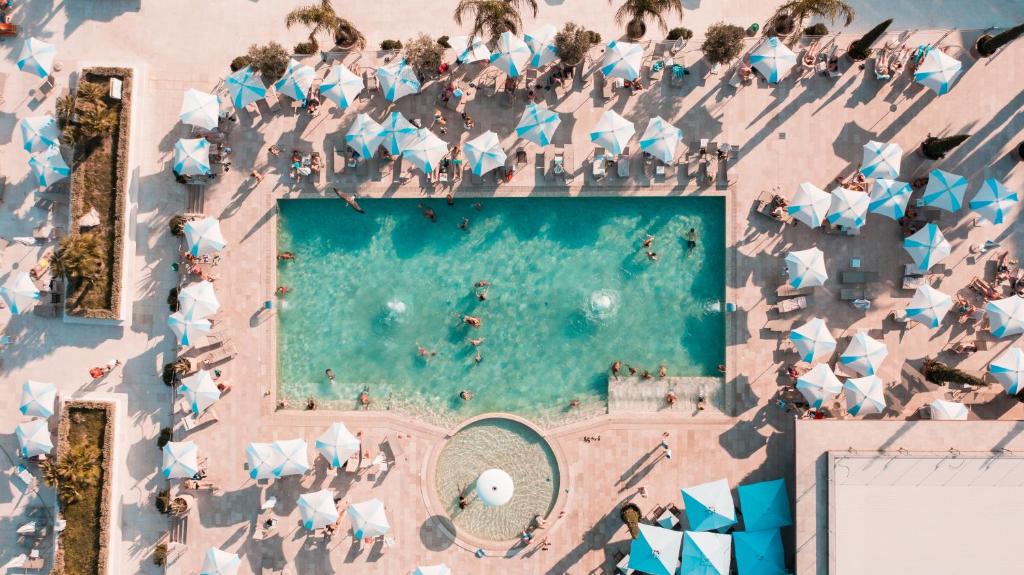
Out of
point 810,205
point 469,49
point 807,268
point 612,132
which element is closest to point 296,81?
point 469,49

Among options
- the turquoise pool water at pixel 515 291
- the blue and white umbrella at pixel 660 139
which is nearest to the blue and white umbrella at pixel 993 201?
Answer: the turquoise pool water at pixel 515 291

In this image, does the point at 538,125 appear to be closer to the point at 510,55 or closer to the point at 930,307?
the point at 510,55

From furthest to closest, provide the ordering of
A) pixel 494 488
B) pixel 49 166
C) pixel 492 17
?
pixel 49 166 → pixel 492 17 → pixel 494 488

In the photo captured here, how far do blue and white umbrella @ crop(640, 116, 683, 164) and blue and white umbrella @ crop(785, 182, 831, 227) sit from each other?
17.9ft

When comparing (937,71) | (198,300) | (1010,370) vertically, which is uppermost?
(937,71)

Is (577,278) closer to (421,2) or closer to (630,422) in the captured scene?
(630,422)

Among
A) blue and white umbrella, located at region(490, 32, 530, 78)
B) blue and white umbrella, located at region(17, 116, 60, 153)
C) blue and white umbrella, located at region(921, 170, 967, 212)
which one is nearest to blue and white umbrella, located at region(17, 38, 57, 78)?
blue and white umbrella, located at region(17, 116, 60, 153)

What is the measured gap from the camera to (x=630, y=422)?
975 inches

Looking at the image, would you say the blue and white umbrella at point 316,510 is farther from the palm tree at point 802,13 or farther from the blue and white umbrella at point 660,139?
the palm tree at point 802,13

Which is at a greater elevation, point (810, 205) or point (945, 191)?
point (945, 191)

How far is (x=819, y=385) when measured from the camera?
23109mm

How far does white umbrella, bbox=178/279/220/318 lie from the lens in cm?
2348

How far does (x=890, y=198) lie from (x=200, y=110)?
28.4m

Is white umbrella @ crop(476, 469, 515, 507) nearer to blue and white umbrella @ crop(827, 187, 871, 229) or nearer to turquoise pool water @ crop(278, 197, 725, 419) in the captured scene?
turquoise pool water @ crop(278, 197, 725, 419)
